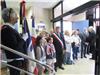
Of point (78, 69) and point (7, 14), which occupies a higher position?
point (7, 14)

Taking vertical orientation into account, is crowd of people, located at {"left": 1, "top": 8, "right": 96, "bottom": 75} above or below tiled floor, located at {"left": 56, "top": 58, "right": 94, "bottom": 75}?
above

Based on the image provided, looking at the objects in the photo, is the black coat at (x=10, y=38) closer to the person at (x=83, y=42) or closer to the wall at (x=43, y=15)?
the person at (x=83, y=42)

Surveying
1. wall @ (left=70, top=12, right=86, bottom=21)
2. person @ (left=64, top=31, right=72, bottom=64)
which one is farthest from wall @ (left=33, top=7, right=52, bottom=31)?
person @ (left=64, top=31, right=72, bottom=64)

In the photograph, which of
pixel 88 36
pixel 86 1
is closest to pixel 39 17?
pixel 88 36

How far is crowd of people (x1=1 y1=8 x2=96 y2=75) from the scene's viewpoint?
8.65 feet

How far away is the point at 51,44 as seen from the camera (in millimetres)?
5371

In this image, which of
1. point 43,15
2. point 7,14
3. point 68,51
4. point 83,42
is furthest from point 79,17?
point 7,14

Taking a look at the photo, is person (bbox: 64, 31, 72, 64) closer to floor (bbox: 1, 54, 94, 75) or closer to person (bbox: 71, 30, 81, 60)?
floor (bbox: 1, 54, 94, 75)

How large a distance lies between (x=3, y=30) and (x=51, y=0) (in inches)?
244

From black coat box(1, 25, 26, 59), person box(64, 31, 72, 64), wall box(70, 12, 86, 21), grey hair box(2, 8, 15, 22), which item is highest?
wall box(70, 12, 86, 21)


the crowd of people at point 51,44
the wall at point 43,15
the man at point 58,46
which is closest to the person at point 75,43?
the crowd of people at point 51,44

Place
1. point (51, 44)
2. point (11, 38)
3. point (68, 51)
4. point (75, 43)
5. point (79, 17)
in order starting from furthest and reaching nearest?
point (79, 17) → point (75, 43) → point (68, 51) → point (51, 44) → point (11, 38)

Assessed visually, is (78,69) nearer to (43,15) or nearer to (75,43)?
(75,43)

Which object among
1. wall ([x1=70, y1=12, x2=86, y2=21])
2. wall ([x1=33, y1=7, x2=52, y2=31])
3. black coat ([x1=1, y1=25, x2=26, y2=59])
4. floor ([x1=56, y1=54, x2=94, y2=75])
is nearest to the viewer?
black coat ([x1=1, y1=25, x2=26, y2=59])
